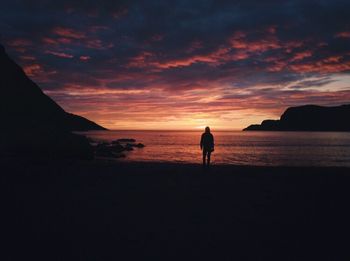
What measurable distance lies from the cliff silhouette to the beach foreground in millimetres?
13908

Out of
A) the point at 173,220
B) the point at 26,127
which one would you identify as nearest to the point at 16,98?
the point at 26,127

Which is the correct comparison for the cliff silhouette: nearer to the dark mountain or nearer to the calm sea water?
the dark mountain

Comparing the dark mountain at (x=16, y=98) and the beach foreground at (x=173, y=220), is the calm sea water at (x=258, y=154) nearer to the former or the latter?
the beach foreground at (x=173, y=220)

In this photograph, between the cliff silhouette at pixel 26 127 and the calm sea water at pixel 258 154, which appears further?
the calm sea water at pixel 258 154

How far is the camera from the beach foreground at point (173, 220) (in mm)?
5762

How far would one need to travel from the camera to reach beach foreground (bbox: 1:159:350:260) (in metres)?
5.76

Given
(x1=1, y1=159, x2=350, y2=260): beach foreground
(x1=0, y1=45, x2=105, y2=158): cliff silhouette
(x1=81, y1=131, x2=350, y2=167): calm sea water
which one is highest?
(x1=0, y1=45, x2=105, y2=158): cliff silhouette

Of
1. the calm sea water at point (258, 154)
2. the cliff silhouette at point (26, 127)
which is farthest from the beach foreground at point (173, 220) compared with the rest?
the calm sea water at point (258, 154)

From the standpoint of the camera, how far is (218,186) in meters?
13.0

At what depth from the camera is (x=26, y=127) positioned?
56.3 meters

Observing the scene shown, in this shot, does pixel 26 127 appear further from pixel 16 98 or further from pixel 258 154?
pixel 258 154

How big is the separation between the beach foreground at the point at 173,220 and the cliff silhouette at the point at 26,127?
548 inches

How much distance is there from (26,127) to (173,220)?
57.0 metres

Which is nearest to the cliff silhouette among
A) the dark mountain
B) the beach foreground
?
the dark mountain
